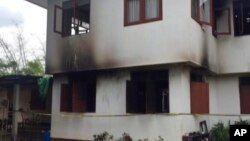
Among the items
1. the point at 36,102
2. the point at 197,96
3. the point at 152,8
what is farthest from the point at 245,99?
the point at 36,102

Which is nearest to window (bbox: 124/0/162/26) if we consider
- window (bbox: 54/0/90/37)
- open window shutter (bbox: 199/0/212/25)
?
open window shutter (bbox: 199/0/212/25)

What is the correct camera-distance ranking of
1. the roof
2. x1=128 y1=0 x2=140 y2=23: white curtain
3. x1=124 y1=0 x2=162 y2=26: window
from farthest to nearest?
the roof → x1=128 y1=0 x2=140 y2=23: white curtain → x1=124 y1=0 x2=162 y2=26: window

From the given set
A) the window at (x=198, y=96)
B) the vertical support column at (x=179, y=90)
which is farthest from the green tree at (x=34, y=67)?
the vertical support column at (x=179, y=90)

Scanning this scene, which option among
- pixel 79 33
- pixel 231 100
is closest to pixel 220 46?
pixel 231 100

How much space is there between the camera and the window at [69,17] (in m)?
12.1

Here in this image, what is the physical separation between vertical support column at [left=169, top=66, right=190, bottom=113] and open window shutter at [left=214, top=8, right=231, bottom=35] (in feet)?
11.0

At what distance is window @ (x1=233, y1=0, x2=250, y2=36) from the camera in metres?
12.3

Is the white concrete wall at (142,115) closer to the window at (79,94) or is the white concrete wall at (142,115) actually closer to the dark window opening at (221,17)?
the window at (79,94)

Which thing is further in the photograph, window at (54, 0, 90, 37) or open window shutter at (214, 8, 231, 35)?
open window shutter at (214, 8, 231, 35)

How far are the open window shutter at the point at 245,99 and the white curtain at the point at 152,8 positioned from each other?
482cm

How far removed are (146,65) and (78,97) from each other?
324 centimetres

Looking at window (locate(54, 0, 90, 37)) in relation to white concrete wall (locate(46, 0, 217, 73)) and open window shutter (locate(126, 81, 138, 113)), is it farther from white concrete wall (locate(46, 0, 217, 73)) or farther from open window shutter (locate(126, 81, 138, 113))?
open window shutter (locate(126, 81, 138, 113))

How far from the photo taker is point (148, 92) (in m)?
10.8

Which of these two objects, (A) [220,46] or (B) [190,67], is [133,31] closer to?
(B) [190,67]
